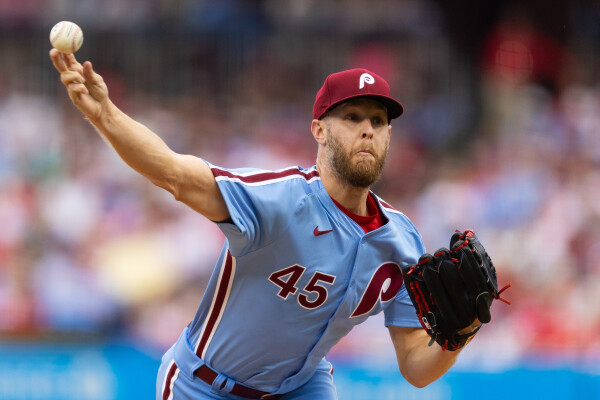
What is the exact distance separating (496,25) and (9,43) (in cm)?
605

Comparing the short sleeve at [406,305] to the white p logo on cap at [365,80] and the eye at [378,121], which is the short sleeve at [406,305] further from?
the white p logo on cap at [365,80]

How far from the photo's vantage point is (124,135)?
9.46 feet

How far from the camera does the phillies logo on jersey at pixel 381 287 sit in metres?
3.83

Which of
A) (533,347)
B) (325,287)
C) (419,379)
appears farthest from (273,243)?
(533,347)

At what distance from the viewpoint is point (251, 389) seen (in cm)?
383

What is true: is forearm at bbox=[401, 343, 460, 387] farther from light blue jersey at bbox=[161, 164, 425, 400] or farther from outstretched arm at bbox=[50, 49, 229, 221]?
outstretched arm at bbox=[50, 49, 229, 221]

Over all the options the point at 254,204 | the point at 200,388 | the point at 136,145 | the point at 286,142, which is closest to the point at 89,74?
the point at 136,145

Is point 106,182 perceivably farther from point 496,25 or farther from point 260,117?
point 496,25

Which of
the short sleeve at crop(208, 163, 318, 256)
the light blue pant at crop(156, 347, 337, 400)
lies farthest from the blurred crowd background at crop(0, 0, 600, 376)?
the short sleeve at crop(208, 163, 318, 256)

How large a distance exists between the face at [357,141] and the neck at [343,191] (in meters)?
0.03

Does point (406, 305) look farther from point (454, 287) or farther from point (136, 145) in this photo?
point (136, 145)

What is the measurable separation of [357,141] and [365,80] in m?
0.28

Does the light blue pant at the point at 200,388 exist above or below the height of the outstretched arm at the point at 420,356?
below

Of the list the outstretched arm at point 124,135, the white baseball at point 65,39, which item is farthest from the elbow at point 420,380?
the white baseball at point 65,39
